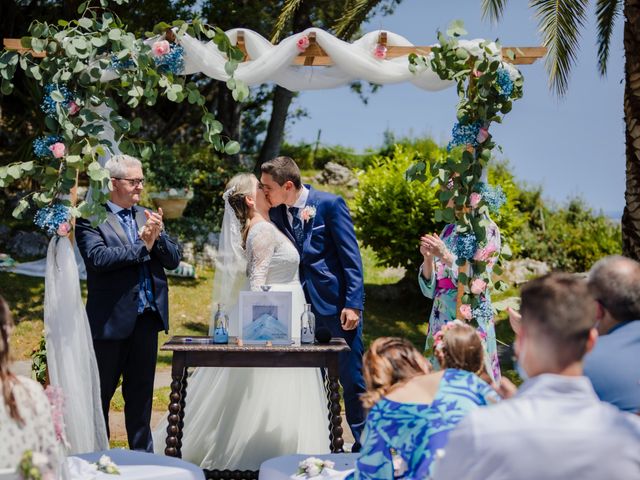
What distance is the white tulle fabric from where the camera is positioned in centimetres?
484

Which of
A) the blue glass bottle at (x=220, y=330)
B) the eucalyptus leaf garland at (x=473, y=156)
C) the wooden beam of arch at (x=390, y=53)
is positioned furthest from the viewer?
the wooden beam of arch at (x=390, y=53)

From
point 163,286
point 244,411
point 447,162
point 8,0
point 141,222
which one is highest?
point 8,0

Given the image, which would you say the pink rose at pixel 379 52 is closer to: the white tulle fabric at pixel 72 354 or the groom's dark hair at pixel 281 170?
the groom's dark hair at pixel 281 170

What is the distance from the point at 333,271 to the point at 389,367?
242cm

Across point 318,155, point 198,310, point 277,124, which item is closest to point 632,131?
point 198,310

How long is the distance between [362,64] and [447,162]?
3.02 feet

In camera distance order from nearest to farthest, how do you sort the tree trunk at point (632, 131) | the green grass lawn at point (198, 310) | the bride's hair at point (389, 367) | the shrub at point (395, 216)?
the bride's hair at point (389, 367), the tree trunk at point (632, 131), the green grass lawn at point (198, 310), the shrub at point (395, 216)

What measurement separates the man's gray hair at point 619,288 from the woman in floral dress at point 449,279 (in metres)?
2.07

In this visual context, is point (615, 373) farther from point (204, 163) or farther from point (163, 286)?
point (204, 163)

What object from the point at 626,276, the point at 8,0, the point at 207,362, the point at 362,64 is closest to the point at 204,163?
the point at 8,0

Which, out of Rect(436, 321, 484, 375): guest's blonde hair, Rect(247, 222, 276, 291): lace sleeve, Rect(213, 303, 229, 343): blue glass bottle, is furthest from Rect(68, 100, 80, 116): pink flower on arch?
Rect(436, 321, 484, 375): guest's blonde hair

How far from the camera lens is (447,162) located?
5281 mm

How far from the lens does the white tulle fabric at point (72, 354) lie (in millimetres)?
4836

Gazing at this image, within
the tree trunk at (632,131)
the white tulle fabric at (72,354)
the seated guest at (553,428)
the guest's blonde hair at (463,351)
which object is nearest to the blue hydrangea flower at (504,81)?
the tree trunk at (632,131)
